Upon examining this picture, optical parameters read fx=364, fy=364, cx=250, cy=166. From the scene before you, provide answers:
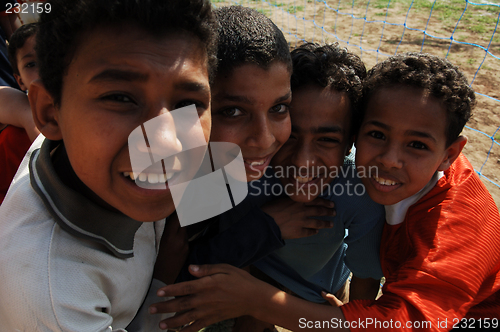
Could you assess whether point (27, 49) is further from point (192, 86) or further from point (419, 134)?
point (419, 134)

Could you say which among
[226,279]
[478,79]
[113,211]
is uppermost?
[113,211]

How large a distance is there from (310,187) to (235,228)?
1.17 feet

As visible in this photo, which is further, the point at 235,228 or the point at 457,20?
the point at 457,20

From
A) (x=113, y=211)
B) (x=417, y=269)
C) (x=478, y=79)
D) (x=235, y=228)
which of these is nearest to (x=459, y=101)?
(x=417, y=269)

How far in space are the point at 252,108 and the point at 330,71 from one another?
40 cm

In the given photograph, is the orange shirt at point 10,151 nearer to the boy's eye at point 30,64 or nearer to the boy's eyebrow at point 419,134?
the boy's eye at point 30,64

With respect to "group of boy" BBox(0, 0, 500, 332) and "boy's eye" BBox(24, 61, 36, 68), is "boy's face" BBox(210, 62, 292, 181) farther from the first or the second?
"boy's eye" BBox(24, 61, 36, 68)

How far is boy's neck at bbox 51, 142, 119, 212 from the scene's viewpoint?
1.05 m

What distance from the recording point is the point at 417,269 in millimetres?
1189

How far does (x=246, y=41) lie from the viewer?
1188 mm

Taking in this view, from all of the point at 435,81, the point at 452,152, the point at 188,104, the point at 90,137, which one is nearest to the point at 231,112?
the point at 188,104

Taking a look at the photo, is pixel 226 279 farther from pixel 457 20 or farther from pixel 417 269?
pixel 457 20

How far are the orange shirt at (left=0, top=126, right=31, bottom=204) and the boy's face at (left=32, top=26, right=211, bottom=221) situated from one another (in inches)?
40.3

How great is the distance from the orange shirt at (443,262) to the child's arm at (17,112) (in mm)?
1570
